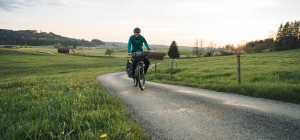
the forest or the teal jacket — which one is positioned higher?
the forest

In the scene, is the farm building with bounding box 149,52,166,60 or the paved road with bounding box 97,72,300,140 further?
the farm building with bounding box 149,52,166,60

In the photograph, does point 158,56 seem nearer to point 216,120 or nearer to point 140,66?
point 140,66

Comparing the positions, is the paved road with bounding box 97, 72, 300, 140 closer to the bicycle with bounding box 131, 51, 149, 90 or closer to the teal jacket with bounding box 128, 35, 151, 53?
the bicycle with bounding box 131, 51, 149, 90

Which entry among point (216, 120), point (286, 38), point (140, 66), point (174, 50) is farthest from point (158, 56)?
point (216, 120)

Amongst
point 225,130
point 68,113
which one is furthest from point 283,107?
point 68,113

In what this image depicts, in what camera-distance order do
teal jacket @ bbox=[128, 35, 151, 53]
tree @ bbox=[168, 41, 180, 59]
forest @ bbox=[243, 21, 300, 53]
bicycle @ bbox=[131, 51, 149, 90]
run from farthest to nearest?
tree @ bbox=[168, 41, 180, 59] < forest @ bbox=[243, 21, 300, 53] < teal jacket @ bbox=[128, 35, 151, 53] < bicycle @ bbox=[131, 51, 149, 90]

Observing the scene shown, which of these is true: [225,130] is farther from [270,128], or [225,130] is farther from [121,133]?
[121,133]

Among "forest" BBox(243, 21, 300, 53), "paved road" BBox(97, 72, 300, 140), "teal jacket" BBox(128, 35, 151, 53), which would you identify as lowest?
"paved road" BBox(97, 72, 300, 140)

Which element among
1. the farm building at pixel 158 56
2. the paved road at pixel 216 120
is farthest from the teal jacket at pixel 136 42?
the farm building at pixel 158 56

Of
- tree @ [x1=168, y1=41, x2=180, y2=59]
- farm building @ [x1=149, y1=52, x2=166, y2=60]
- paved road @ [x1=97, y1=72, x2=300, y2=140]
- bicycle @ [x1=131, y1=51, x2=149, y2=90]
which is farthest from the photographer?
farm building @ [x1=149, y1=52, x2=166, y2=60]

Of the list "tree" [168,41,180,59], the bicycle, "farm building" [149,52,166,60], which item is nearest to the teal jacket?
the bicycle

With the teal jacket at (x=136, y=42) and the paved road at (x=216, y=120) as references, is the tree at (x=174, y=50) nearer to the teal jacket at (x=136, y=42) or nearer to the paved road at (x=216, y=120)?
the teal jacket at (x=136, y=42)

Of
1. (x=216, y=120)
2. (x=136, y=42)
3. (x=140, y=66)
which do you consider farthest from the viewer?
(x=140, y=66)

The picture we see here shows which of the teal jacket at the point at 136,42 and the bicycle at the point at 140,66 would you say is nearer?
the bicycle at the point at 140,66
